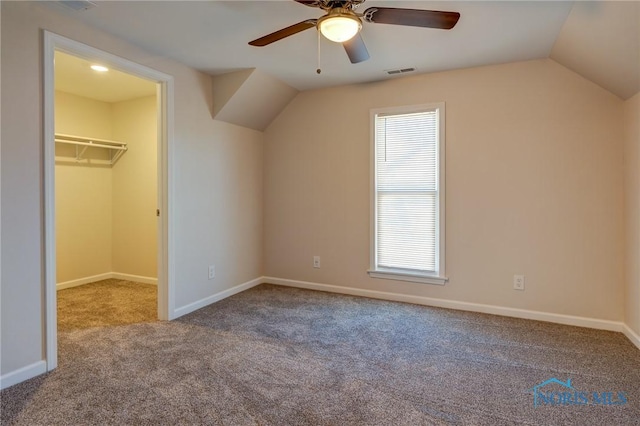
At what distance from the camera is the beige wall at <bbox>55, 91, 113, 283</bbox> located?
4.33 meters

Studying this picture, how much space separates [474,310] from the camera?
11.3ft

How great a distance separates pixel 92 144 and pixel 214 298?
2576mm

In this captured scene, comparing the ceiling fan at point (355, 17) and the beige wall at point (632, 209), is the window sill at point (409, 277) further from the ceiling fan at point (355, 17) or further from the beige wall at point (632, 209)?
the ceiling fan at point (355, 17)

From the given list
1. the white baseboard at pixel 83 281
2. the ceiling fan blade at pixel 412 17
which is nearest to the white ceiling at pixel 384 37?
the ceiling fan blade at pixel 412 17

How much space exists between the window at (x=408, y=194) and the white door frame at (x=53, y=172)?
2110 mm

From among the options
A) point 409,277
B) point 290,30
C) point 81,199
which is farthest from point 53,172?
point 409,277

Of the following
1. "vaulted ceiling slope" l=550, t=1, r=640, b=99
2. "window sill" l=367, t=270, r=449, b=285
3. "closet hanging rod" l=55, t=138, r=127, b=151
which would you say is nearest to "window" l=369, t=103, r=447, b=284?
"window sill" l=367, t=270, r=449, b=285

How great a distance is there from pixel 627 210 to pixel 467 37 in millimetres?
1917

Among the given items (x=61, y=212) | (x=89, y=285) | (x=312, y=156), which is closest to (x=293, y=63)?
(x=312, y=156)

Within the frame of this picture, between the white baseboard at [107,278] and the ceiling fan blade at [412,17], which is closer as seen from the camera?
the ceiling fan blade at [412,17]

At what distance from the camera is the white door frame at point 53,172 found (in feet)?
7.52

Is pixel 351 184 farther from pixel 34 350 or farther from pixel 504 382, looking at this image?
pixel 34 350

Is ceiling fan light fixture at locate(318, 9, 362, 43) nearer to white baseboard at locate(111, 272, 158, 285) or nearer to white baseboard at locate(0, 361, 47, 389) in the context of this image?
white baseboard at locate(0, 361, 47, 389)

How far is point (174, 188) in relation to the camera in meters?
3.30
